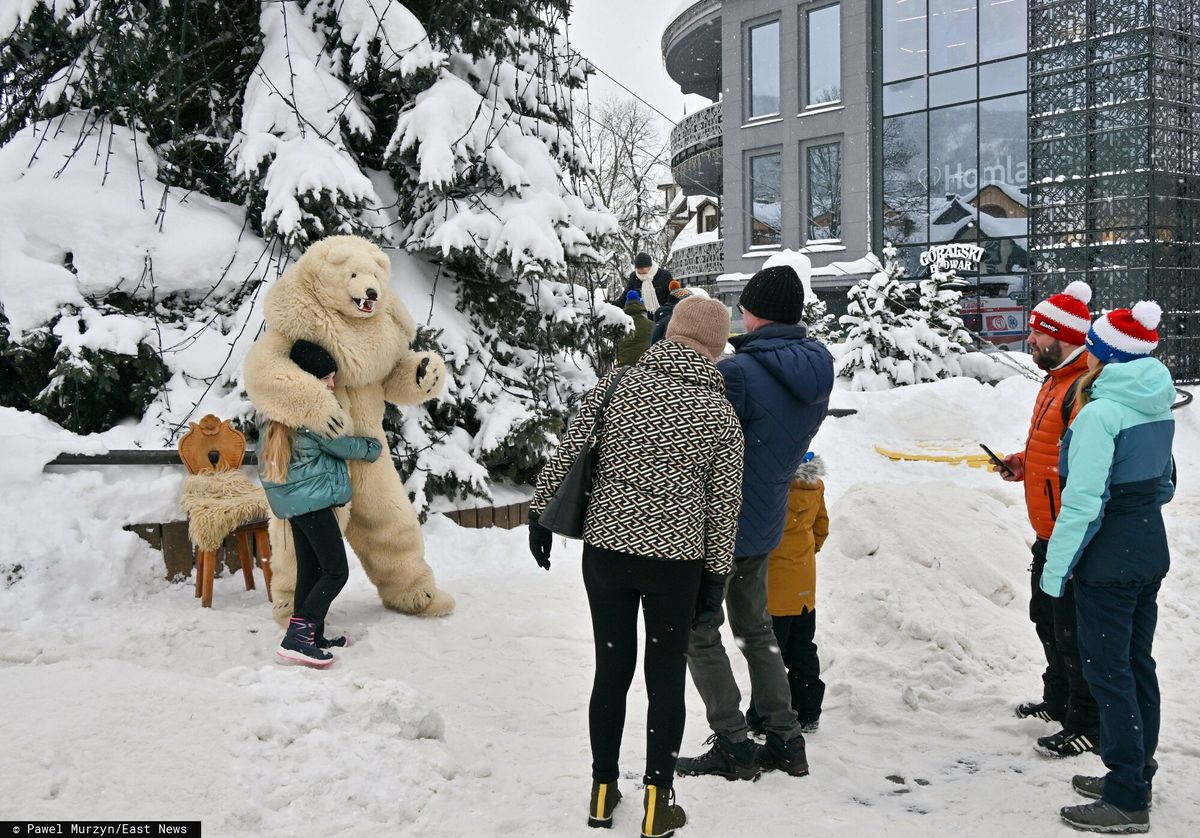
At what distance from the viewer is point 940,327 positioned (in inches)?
593

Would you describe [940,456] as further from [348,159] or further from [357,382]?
[357,382]

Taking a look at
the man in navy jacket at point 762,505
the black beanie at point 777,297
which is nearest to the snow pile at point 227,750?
the man in navy jacket at point 762,505

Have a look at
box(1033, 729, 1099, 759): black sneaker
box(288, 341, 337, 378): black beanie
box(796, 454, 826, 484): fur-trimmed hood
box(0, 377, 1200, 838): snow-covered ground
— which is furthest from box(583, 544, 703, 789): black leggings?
box(288, 341, 337, 378): black beanie

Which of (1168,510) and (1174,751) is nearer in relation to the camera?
(1174,751)

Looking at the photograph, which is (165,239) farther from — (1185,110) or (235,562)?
(1185,110)

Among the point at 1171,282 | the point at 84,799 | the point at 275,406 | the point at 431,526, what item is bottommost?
the point at 84,799

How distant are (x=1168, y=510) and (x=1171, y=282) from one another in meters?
8.08

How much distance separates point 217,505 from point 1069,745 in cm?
462

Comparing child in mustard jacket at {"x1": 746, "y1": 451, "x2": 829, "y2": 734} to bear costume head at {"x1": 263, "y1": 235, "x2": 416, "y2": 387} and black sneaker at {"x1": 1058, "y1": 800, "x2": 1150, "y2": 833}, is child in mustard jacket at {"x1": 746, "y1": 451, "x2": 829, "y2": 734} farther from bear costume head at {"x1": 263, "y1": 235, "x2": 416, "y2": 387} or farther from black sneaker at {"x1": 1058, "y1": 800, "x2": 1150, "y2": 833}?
bear costume head at {"x1": 263, "y1": 235, "x2": 416, "y2": 387}

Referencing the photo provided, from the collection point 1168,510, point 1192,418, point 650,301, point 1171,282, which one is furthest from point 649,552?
point 1171,282

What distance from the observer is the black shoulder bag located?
314cm

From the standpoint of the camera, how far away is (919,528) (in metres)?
6.95

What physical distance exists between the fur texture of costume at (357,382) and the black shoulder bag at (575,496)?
6.42 ft

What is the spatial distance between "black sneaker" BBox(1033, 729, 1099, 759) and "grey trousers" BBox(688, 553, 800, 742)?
46.6 inches
